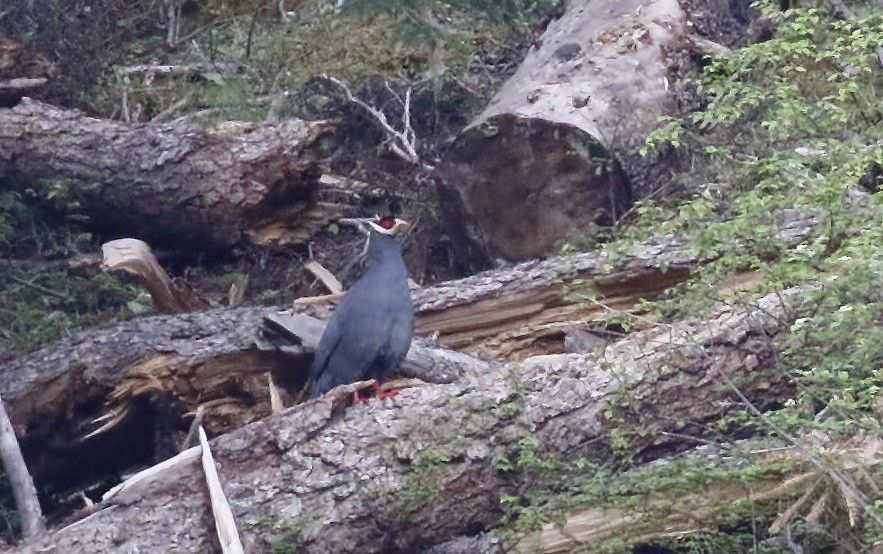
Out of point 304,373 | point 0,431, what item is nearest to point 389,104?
point 304,373

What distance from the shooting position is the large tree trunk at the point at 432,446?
173 inches

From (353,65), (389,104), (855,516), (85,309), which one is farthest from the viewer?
(353,65)

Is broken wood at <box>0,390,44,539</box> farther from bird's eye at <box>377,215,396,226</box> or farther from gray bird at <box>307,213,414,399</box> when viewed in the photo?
bird's eye at <box>377,215,396,226</box>

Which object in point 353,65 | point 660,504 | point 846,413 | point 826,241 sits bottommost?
point 660,504

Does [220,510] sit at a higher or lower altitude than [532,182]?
lower

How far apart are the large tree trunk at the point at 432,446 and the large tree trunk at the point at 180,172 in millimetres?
2397

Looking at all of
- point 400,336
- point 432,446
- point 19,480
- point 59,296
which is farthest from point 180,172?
point 432,446

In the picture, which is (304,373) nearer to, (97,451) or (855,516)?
(97,451)

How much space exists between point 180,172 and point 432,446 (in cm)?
301

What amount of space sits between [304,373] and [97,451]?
983 millimetres

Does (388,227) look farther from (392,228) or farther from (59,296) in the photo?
(59,296)

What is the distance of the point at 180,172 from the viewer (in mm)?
7055

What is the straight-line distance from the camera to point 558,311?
5973mm

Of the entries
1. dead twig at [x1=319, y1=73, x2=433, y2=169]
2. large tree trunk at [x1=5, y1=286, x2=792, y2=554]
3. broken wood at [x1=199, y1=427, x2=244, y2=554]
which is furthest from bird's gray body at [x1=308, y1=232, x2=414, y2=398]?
dead twig at [x1=319, y1=73, x2=433, y2=169]
